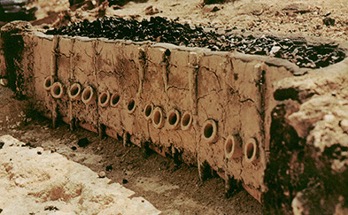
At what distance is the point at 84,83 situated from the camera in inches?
312

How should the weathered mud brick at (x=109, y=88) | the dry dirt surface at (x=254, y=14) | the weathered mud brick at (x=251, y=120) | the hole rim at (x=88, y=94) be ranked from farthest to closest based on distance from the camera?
the dry dirt surface at (x=254, y=14), the hole rim at (x=88, y=94), the weathered mud brick at (x=109, y=88), the weathered mud brick at (x=251, y=120)

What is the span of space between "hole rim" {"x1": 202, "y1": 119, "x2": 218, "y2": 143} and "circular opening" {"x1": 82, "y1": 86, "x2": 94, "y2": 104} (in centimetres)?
252

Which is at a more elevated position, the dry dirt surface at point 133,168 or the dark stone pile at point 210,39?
the dark stone pile at point 210,39

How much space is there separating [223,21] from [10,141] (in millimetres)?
5468

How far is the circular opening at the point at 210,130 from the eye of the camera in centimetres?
566

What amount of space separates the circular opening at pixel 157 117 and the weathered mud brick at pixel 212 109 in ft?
2.24

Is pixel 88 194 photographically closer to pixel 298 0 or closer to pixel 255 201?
pixel 255 201

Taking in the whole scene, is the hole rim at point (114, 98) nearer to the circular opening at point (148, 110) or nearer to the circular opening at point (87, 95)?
Answer: the circular opening at point (87, 95)

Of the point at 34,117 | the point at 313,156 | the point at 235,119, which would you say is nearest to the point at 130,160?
the point at 235,119

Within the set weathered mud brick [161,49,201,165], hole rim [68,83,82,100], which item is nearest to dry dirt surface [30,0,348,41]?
weathered mud brick [161,49,201,165]

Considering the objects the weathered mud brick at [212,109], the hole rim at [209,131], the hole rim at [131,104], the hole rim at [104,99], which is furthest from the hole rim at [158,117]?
the hole rim at [104,99]

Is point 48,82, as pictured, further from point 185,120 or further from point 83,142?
point 185,120

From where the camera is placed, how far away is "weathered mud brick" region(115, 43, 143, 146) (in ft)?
22.6

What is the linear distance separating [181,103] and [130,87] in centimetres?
111
